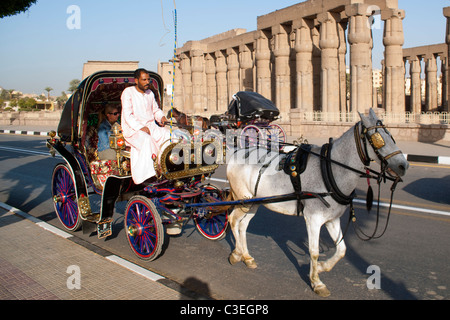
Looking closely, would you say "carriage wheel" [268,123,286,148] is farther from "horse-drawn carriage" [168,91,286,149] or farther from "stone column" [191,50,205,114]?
"stone column" [191,50,205,114]

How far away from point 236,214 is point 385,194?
5.13 m

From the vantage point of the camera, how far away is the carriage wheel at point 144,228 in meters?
5.77

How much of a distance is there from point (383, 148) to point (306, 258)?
2118mm

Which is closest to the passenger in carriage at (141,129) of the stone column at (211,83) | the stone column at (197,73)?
the stone column at (197,73)

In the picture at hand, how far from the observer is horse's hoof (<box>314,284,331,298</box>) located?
4.70 metres

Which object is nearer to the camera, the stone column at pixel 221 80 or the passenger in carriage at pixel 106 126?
the passenger in carriage at pixel 106 126

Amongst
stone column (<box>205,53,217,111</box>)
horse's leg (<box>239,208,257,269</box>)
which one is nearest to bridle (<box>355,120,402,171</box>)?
horse's leg (<box>239,208,257,269</box>)

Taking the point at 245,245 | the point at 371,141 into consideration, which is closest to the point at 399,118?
A: the point at 245,245

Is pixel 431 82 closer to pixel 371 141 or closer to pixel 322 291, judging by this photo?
pixel 371 141

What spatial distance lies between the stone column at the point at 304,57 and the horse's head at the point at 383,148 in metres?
27.9

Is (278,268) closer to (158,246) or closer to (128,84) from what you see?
(158,246)

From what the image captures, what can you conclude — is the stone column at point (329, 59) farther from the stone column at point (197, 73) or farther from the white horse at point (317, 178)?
the white horse at point (317, 178)

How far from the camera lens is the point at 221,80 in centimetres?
5212
